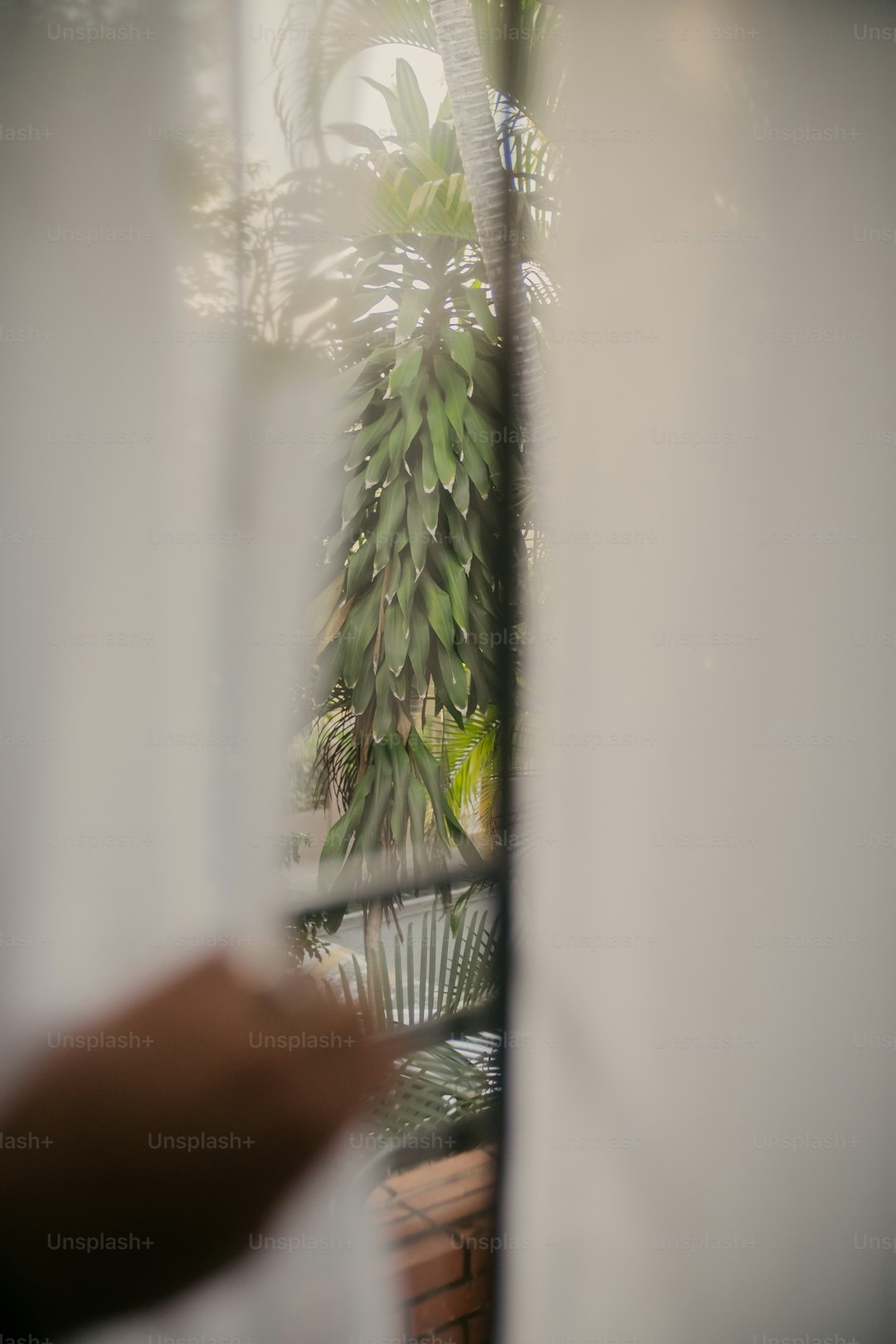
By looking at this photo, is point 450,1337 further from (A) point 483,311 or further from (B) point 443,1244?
(A) point 483,311

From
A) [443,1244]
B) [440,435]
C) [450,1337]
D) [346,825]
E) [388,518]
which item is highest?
[440,435]

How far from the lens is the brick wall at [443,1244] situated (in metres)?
1.10

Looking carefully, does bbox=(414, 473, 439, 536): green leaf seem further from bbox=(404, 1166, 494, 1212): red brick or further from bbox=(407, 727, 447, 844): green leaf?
bbox=(404, 1166, 494, 1212): red brick

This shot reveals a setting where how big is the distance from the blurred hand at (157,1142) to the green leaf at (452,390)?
0.71 metres

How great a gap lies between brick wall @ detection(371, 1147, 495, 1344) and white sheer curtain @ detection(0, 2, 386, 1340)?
76 millimetres

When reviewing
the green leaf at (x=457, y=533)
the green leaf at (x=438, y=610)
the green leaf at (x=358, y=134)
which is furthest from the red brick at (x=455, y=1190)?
the green leaf at (x=358, y=134)

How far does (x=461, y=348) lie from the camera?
1.12 metres

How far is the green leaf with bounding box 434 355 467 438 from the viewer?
1.12 m

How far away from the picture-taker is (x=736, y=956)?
1.20 metres

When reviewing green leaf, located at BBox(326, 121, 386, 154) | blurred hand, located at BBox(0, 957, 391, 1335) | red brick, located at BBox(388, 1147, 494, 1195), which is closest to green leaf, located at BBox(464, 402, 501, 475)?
green leaf, located at BBox(326, 121, 386, 154)

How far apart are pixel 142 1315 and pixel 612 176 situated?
4.72 feet

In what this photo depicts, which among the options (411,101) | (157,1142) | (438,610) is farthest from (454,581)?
(157,1142)

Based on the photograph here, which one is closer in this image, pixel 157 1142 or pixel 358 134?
pixel 157 1142

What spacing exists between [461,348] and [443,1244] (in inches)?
44.4
